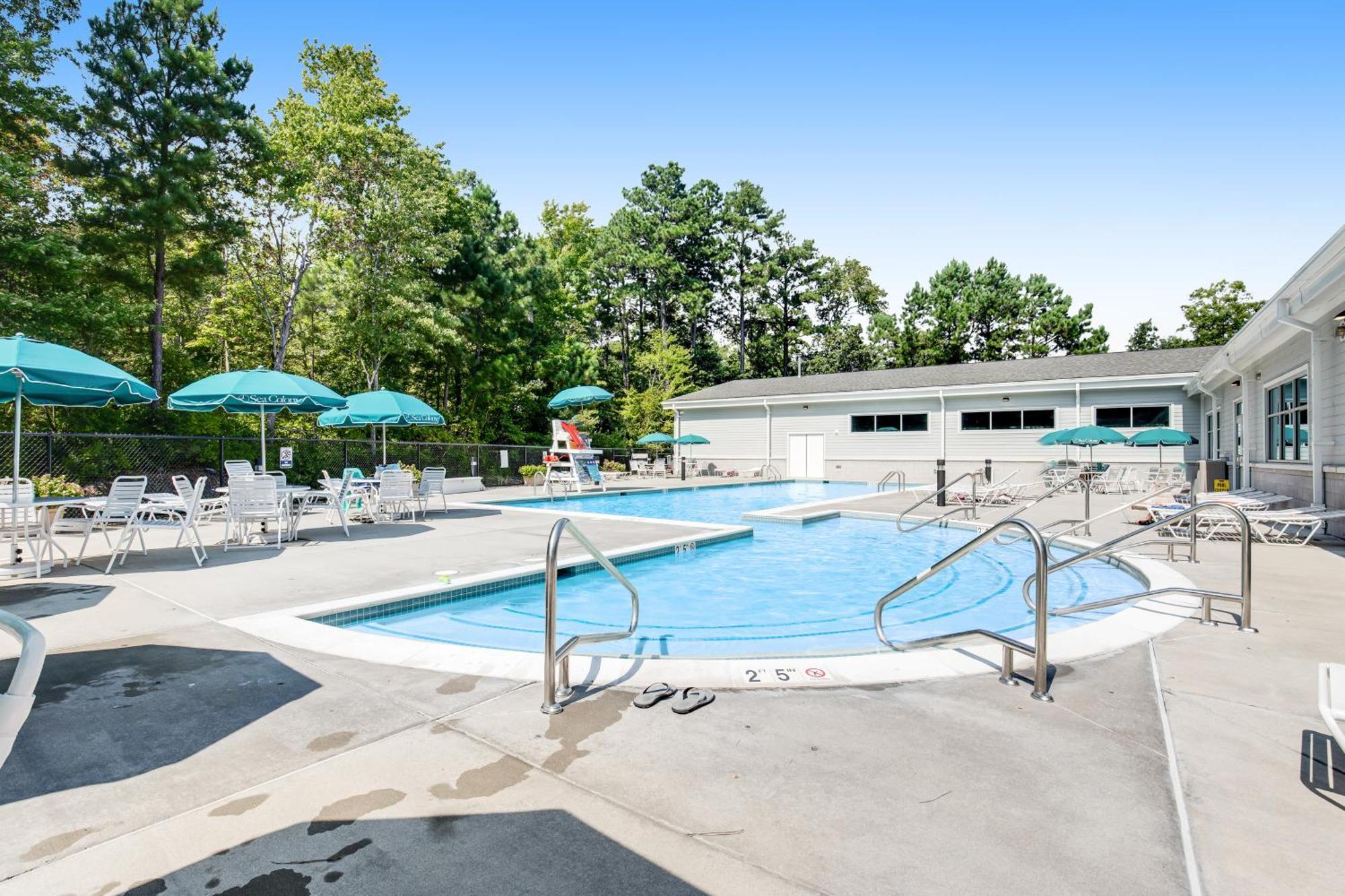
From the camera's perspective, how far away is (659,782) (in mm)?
2588

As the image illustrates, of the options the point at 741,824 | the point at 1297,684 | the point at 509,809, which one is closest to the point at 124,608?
the point at 509,809

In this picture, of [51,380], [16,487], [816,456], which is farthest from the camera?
[816,456]

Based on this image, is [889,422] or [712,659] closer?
[712,659]

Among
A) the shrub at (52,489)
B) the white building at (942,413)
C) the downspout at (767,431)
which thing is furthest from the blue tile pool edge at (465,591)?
the downspout at (767,431)

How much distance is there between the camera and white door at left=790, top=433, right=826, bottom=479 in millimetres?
26641

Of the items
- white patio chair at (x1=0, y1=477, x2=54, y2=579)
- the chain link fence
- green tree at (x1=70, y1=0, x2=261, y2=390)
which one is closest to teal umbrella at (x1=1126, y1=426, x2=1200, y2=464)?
the chain link fence

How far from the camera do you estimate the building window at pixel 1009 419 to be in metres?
22.0

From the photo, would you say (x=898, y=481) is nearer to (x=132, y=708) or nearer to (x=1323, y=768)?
Result: (x=1323, y=768)

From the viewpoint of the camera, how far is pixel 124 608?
17.5 feet

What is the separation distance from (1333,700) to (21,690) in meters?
4.15

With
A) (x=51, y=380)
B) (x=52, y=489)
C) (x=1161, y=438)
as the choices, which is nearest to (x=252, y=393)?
(x=51, y=380)

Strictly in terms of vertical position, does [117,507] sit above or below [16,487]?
below

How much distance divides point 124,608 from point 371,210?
19213 millimetres

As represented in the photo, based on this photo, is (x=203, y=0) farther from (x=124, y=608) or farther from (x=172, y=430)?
(x=124, y=608)
